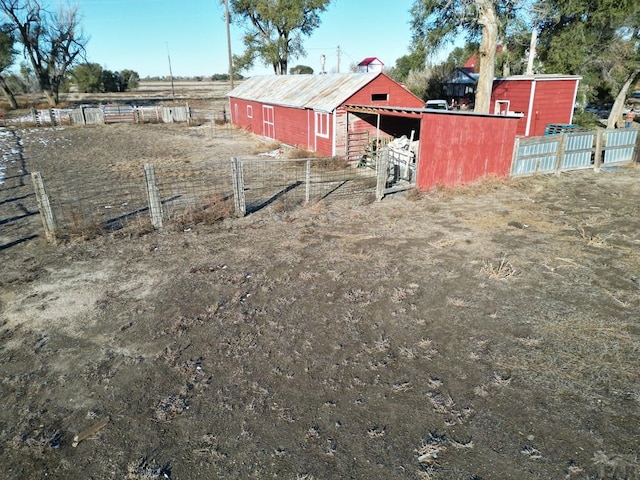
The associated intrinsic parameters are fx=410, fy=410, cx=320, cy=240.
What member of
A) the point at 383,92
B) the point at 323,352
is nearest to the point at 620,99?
the point at 383,92

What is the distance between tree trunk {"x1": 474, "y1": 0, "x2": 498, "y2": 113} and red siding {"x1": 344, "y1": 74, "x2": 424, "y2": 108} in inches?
117

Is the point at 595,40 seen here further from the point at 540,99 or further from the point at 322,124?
the point at 322,124

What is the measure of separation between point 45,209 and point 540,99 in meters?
25.3

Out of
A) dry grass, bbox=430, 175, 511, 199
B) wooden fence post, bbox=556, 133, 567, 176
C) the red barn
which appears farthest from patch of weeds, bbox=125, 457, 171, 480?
wooden fence post, bbox=556, 133, 567, 176

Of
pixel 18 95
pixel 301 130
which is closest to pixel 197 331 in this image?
pixel 301 130

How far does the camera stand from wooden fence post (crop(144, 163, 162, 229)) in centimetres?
905

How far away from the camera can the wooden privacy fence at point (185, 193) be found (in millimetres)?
9328

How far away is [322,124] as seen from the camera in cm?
1905

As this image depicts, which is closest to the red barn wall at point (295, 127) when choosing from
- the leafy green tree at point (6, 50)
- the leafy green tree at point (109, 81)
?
the leafy green tree at point (6, 50)

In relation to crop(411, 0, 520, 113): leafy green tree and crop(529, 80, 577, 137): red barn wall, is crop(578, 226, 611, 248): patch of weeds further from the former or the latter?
crop(529, 80, 577, 137): red barn wall

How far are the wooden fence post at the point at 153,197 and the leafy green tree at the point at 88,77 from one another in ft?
213

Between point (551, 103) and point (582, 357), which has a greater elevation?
point (551, 103)

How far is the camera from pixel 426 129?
12414 millimetres

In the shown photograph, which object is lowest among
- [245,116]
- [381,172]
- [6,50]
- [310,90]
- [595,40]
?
[381,172]
